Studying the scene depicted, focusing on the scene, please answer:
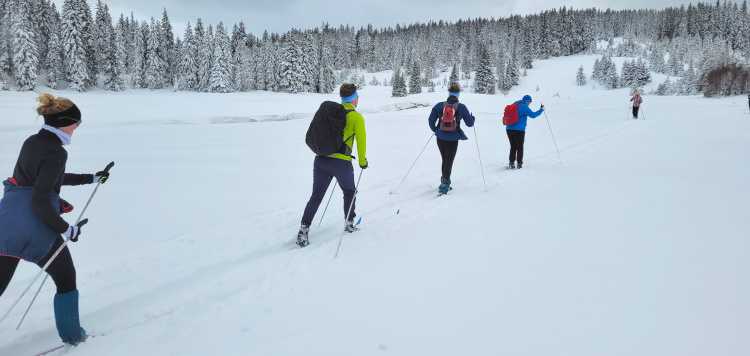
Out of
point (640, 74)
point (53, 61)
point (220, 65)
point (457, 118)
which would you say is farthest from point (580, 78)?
point (53, 61)

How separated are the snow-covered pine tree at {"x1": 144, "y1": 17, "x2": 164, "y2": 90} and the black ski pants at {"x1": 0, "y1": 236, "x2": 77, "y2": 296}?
5816 cm

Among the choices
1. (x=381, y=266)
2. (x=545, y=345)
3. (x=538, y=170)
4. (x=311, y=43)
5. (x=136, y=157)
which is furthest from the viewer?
(x=311, y=43)

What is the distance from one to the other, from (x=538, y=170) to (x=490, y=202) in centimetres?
309

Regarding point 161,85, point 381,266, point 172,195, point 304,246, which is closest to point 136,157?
point 172,195

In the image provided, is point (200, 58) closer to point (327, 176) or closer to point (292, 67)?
point (292, 67)

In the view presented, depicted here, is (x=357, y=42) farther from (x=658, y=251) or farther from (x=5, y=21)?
(x=658, y=251)

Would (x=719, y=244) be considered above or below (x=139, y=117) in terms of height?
below

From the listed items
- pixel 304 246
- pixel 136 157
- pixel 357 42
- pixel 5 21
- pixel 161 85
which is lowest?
pixel 304 246

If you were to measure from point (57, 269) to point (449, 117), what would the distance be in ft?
18.0

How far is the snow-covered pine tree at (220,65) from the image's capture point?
153 feet

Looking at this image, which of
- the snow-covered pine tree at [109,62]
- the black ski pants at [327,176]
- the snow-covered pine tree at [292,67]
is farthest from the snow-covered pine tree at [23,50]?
the black ski pants at [327,176]

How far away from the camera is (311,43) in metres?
52.6

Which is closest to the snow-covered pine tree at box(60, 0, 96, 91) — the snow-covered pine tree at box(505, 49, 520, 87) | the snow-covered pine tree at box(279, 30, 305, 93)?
the snow-covered pine tree at box(279, 30, 305, 93)

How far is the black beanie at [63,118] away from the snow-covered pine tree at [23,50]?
48526 millimetres
